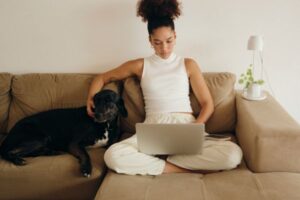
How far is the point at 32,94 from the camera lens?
2350 millimetres

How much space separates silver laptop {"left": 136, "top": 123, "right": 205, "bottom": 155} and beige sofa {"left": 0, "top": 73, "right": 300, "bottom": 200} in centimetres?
14

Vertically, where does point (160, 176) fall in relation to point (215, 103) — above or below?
below

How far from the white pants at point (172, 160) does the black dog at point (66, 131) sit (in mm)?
245

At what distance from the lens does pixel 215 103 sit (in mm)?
2162

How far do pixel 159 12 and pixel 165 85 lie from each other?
0.46 metres

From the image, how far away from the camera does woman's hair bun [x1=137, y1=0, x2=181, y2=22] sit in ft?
6.72

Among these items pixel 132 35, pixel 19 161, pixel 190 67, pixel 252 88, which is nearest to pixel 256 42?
pixel 252 88

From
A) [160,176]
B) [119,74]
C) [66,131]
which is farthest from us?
[119,74]

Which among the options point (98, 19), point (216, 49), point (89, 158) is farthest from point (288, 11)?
point (89, 158)

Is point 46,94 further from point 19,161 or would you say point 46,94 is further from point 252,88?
point 252,88

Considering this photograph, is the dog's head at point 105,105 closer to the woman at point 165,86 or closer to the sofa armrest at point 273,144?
the woman at point 165,86

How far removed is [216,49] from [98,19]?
0.90m

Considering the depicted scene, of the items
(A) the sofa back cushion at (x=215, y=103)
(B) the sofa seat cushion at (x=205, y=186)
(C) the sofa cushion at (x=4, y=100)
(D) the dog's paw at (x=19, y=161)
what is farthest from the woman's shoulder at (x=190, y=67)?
(C) the sofa cushion at (x=4, y=100)

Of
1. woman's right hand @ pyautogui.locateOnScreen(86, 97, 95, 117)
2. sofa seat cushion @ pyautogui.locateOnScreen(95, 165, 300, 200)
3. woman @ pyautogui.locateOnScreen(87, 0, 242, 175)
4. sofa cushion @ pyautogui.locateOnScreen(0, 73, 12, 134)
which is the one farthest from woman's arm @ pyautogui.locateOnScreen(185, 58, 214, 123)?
sofa cushion @ pyautogui.locateOnScreen(0, 73, 12, 134)
